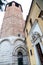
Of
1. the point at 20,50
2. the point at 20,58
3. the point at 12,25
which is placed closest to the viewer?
the point at 20,58

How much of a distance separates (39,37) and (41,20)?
45.7 inches

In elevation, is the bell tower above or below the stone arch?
above

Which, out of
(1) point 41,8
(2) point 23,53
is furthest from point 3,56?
(1) point 41,8

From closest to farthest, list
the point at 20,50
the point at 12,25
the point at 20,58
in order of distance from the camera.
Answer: the point at 20,58, the point at 20,50, the point at 12,25

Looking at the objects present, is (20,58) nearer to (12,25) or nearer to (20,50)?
(20,50)

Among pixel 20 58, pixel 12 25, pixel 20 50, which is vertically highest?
pixel 12 25

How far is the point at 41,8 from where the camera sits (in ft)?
32.2

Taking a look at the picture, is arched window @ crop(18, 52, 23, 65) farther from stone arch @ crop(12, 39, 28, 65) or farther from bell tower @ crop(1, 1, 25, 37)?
bell tower @ crop(1, 1, 25, 37)

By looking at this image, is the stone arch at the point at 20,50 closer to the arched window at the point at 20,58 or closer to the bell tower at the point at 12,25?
the arched window at the point at 20,58

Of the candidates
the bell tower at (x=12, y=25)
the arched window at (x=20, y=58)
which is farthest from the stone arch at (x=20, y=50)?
the bell tower at (x=12, y=25)

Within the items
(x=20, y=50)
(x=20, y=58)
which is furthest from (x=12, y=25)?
(x=20, y=58)

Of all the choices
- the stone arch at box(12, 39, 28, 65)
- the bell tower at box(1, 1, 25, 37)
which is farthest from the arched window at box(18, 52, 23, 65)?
the bell tower at box(1, 1, 25, 37)

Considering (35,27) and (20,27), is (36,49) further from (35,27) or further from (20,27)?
(20,27)

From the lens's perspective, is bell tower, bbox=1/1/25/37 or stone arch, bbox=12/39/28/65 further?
bell tower, bbox=1/1/25/37
